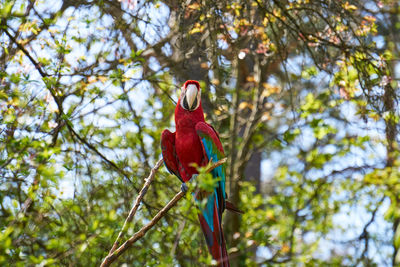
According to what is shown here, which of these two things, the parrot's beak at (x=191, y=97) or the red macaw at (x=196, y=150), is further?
the parrot's beak at (x=191, y=97)

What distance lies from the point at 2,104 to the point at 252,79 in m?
4.87

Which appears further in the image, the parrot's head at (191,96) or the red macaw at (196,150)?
the parrot's head at (191,96)

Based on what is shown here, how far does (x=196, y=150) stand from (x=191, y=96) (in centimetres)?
43

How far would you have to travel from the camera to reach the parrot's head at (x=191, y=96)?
371 cm

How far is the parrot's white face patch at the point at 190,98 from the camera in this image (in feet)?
12.2

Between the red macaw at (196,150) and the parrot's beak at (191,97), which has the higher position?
the parrot's beak at (191,97)

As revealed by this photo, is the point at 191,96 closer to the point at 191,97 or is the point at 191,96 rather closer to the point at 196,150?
the point at 191,97

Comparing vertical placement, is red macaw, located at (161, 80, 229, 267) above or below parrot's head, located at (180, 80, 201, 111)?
below

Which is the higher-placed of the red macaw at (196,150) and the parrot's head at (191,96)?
the parrot's head at (191,96)

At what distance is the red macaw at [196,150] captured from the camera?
3486mm

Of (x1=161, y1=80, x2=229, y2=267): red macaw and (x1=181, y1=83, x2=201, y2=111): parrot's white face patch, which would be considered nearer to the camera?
(x1=161, y1=80, x2=229, y2=267): red macaw

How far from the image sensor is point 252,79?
8.13 m

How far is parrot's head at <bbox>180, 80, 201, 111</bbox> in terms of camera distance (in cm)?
371

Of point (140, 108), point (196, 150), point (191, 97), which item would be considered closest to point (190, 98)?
point (191, 97)
